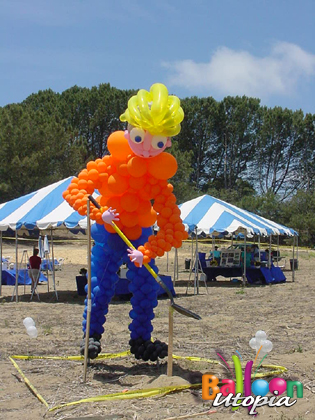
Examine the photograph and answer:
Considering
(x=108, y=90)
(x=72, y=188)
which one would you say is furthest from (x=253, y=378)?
(x=108, y=90)

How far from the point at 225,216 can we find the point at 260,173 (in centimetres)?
3518

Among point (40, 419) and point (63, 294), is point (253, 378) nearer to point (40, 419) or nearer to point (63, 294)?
point (40, 419)

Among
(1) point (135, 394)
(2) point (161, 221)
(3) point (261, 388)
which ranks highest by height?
(2) point (161, 221)

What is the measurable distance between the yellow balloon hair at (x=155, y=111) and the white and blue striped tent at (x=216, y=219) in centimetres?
812

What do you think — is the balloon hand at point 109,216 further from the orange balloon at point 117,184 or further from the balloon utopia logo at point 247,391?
the balloon utopia logo at point 247,391

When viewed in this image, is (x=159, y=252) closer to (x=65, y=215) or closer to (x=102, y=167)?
(x=102, y=167)

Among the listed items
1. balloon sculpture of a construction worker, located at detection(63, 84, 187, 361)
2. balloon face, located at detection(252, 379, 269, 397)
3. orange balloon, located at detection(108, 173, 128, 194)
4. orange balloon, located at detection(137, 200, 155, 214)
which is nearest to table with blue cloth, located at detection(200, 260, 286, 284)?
balloon sculpture of a construction worker, located at detection(63, 84, 187, 361)

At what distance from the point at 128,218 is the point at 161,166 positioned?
677mm

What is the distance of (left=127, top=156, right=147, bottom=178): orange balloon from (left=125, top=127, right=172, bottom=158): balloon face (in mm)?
61

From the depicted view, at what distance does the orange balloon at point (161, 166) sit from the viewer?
17.3ft

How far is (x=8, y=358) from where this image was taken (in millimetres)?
6008

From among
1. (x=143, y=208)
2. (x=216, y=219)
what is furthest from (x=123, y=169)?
(x=216, y=219)

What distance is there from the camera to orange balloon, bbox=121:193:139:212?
17.7 ft

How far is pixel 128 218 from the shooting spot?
545 cm
